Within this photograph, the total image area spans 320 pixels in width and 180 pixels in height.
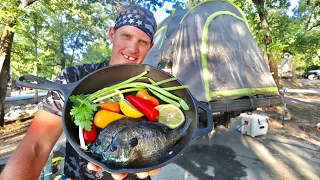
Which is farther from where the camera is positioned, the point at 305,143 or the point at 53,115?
the point at 305,143

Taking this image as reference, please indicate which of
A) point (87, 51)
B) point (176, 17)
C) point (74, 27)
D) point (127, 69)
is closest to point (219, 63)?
point (176, 17)

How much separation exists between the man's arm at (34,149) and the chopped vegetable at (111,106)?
42cm

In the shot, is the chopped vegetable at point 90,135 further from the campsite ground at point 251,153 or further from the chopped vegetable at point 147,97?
the campsite ground at point 251,153

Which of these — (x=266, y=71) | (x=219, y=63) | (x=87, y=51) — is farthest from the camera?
(x=87, y=51)

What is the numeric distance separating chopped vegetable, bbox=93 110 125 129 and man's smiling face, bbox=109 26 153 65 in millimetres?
Answer: 701

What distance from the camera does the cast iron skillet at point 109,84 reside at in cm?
106

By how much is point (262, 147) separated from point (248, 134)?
1073 millimetres

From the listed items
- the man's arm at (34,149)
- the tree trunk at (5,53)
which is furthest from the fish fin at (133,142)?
the tree trunk at (5,53)

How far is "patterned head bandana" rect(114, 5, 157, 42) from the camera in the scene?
5.96ft

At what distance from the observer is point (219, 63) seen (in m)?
5.14

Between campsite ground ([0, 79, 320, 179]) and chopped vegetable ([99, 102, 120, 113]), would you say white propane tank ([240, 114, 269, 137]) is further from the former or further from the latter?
chopped vegetable ([99, 102, 120, 113])

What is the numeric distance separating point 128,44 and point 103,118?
0.83 meters

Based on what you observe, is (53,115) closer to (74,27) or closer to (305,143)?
(305,143)

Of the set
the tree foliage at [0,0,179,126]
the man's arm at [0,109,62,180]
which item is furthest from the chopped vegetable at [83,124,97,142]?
the tree foliage at [0,0,179,126]
